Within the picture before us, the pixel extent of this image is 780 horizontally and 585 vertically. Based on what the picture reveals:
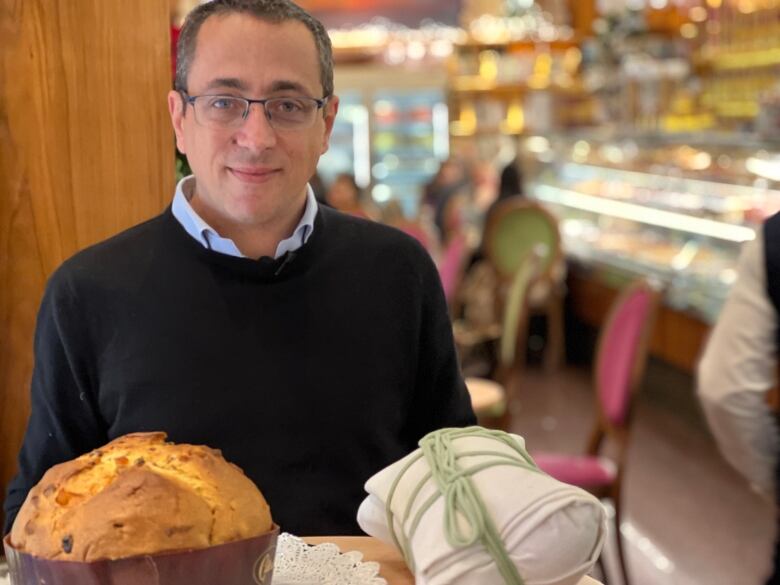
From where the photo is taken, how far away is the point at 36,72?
7.54 feet

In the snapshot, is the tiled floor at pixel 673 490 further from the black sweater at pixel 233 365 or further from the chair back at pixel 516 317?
the black sweater at pixel 233 365

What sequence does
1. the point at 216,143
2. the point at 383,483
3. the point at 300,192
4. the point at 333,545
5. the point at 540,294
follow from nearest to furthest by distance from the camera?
the point at 383,483 < the point at 333,545 < the point at 216,143 < the point at 300,192 < the point at 540,294

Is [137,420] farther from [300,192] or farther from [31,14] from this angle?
[31,14]

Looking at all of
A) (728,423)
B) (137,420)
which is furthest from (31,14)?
(728,423)

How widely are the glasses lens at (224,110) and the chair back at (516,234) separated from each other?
255 inches

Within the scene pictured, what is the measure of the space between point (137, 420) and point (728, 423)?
1.51 m

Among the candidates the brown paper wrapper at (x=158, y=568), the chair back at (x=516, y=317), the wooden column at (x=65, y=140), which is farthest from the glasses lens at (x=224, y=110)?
the chair back at (x=516, y=317)

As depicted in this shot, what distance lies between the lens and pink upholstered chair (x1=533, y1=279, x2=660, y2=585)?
13.4 ft

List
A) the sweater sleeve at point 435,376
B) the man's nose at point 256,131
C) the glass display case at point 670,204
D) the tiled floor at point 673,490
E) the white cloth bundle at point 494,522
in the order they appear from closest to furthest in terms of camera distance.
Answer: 1. the white cloth bundle at point 494,522
2. the man's nose at point 256,131
3. the sweater sleeve at point 435,376
4. the tiled floor at point 673,490
5. the glass display case at point 670,204

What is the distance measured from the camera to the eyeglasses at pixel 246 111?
183 centimetres

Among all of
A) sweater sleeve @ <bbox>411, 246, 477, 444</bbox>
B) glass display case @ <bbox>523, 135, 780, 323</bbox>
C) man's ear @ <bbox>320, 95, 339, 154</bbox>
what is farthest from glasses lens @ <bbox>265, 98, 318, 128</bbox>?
glass display case @ <bbox>523, 135, 780, 323</bbox>

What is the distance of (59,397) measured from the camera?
A: 1890 mm

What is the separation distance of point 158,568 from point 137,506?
7cm

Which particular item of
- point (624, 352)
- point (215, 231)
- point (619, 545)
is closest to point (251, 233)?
point (215, 231)
